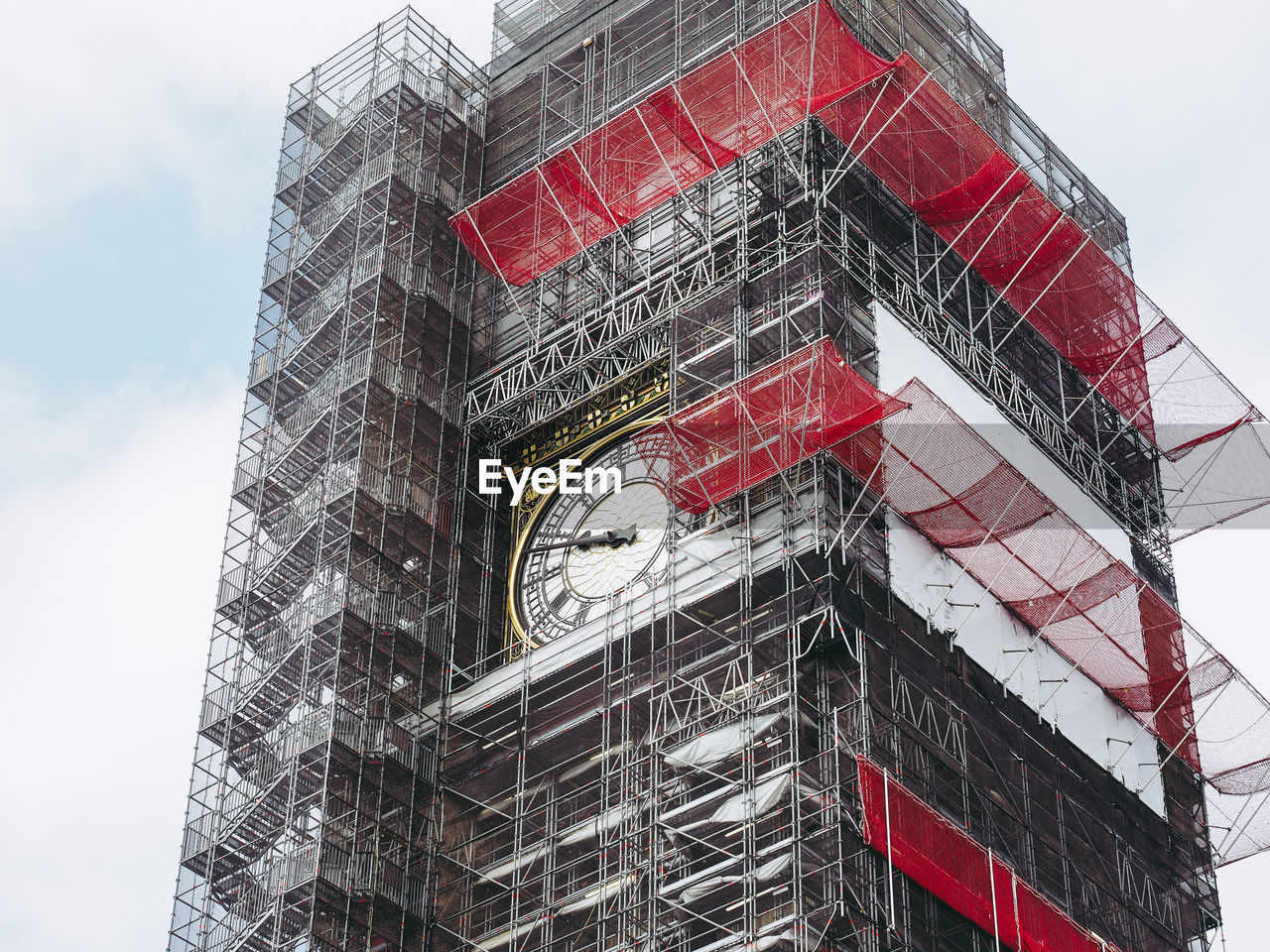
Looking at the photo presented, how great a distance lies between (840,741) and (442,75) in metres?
23.0

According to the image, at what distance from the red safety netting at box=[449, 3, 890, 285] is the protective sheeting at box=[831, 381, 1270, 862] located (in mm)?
7587

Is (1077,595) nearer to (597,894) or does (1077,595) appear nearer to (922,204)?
(922,204)

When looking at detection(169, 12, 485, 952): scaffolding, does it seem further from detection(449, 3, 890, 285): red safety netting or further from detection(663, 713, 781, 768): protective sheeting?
detection(663, 713, 781, 768): protective sheeting

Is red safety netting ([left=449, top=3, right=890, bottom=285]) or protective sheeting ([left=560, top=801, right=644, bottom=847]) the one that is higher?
red safety netting ([left=449, top=3, right=890, bottom=285])

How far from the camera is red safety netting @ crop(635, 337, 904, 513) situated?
41156 millimetres

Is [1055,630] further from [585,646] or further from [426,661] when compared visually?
[426,661]

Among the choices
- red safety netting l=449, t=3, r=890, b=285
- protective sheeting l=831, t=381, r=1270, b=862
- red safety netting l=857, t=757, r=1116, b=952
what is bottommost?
red safety netting l=857, t=757, r=1116, b=952

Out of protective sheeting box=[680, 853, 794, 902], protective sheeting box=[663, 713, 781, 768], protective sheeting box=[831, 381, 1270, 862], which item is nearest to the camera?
protective sheeting box=[680, 853, 794, 902]

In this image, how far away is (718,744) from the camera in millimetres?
39312

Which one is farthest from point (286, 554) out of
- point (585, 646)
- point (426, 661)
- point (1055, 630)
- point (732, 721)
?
point (1055, 630)

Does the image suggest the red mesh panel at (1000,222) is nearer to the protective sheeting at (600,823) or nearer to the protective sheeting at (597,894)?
the protective sheeting at (600,823)

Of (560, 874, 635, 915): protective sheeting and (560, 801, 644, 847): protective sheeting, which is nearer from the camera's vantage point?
(560, 874, 635, 915): protective sheeting

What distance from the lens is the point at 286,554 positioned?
46.2 metres

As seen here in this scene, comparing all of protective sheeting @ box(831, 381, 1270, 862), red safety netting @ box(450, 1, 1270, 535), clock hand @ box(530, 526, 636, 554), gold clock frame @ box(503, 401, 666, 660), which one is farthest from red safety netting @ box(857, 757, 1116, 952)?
red safety netting @ box(450, 1, 1270, 535)
